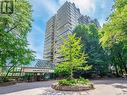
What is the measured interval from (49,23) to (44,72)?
275 ft

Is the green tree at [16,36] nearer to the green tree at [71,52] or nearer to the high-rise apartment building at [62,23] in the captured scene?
the green tree at [71,52]

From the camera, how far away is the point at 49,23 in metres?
116

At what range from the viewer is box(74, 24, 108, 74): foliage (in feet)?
128

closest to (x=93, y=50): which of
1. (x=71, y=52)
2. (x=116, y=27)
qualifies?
(x=71, y=52)

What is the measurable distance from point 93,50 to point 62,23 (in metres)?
61.7

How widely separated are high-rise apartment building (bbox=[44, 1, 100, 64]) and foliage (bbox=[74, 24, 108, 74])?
49375mm

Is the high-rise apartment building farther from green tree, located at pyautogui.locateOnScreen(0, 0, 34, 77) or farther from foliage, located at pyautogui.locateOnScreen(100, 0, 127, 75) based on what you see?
foliage, located at pyautogui.locateOnScreen(100, 0, 127, 75)

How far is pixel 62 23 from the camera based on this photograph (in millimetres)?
99688

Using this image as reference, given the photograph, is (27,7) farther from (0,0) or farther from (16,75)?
(16,75)

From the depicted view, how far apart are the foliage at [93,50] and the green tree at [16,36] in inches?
568

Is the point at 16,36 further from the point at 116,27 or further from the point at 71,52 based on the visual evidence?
the point at 116,27

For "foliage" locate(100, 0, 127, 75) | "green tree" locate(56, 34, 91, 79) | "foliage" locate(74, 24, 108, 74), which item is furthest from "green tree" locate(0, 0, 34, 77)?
"foliage" locate(74, 24, 108, 74)

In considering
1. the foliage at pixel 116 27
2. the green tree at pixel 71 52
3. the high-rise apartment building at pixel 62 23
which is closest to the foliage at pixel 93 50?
the green tree at pixel 71 52

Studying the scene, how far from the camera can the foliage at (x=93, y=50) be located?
39094 millimetres
